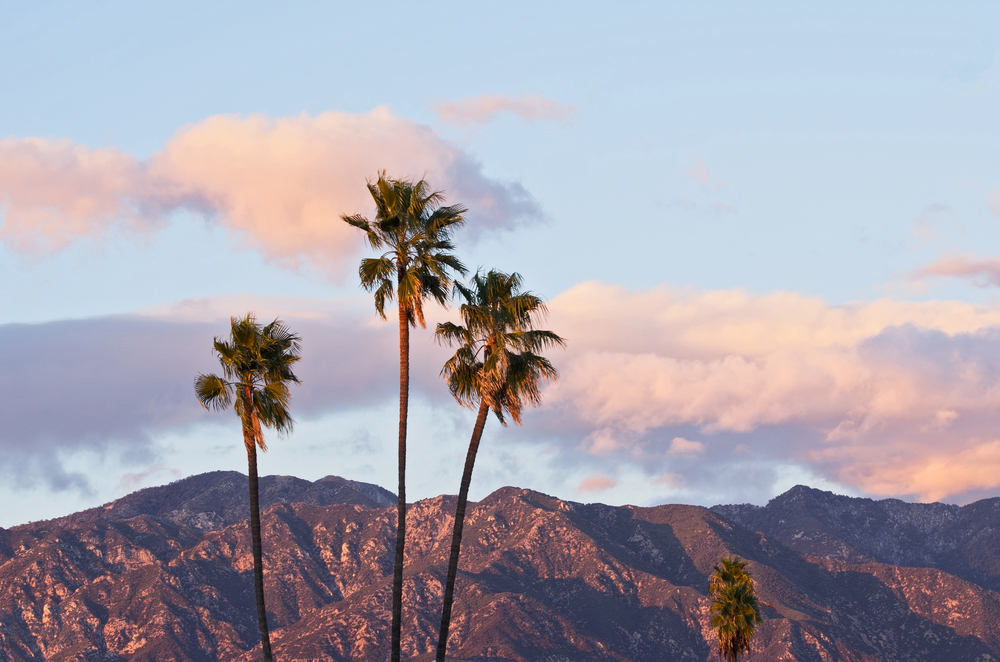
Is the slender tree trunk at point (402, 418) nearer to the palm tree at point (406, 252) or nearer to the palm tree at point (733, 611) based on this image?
the palm tree at point (406, 252)

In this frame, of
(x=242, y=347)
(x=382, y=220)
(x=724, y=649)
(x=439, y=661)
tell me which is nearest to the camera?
(x=439, y=661)

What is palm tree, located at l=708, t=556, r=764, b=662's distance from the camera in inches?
4126

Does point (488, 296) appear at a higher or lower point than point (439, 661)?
higher

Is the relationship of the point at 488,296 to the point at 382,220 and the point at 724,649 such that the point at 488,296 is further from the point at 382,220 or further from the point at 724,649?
the point at 724,649

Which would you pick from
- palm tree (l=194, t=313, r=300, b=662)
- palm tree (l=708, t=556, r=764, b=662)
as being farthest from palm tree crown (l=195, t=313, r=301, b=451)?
palm tree (l=708, t=556, r=764, b=662)

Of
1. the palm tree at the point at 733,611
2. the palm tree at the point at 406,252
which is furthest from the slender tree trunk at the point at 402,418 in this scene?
the palm tree at the point at 733,611

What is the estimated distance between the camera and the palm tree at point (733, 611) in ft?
344

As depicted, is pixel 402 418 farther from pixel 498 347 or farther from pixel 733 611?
pixel 733 611

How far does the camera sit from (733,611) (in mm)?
104812

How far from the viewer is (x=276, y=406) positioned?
57219 millimetres

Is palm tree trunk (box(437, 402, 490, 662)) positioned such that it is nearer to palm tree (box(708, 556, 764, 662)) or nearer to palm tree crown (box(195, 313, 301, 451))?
palm tree crown (box(195, 313, 301, 451))

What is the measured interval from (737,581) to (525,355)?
59.9 metres

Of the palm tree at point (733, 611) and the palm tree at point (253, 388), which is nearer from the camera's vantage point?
the palm tree at point (253, 388)

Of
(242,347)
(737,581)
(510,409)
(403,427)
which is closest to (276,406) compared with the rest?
(242,347)
